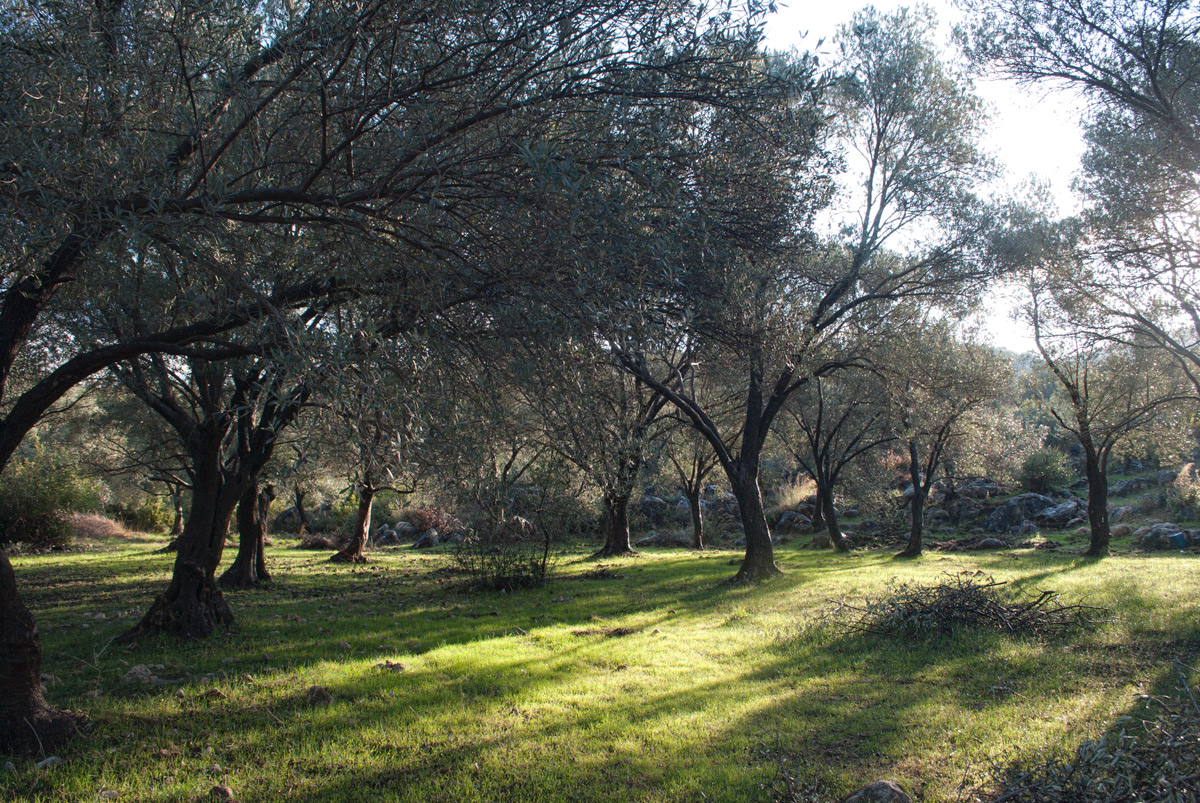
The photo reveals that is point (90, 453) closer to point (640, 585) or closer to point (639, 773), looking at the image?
point (640, 585)

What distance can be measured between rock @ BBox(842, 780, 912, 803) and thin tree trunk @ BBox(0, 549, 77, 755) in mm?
5820

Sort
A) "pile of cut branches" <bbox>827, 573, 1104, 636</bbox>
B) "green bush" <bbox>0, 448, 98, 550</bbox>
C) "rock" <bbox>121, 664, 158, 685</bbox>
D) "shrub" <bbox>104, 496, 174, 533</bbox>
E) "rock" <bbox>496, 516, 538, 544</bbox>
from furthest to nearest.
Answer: "shrub" <bbox>104, 496, 174, 533</bbox> < "green bush" <bbox>0, 448, 98, 550</bbox> < "rock" <bbox>496, 516, 538, 544</bbox> < "pile of cut branches" <bbox>827, 573, 1104, 636</bbox> < "rock" <bbox>121, 664, 158, 685</bbox>

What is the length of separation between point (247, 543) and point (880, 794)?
1594 centimetres

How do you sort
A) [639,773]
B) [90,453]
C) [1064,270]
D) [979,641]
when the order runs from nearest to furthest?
[639,773] → [979,641] → [1064,270] → [90,453]

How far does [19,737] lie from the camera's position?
5.05 m

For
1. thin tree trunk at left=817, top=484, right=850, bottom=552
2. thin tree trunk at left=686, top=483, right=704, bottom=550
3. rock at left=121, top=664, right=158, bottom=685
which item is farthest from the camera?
thin tree trunk at left=686, top=483, right=704, bottom=550

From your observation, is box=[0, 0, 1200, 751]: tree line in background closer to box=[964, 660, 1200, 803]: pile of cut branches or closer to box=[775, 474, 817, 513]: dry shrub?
box=[964, 660, 1200, 803]: pile of cut branches

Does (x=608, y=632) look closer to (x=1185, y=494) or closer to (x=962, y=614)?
(x=962, y=614)

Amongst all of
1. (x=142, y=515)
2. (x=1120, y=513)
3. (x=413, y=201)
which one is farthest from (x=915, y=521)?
(x=142, y=515)

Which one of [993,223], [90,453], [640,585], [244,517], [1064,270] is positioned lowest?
[640,585]

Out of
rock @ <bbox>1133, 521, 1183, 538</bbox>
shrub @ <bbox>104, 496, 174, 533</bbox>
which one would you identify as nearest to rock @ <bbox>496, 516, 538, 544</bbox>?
rock @ <bbox>1133, 521, 1183, 538</bbox>

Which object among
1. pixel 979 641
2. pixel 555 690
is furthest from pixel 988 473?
pixel 555 690

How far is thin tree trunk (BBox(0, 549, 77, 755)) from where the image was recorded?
16.5ft

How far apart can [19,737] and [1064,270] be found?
64.9 ft
